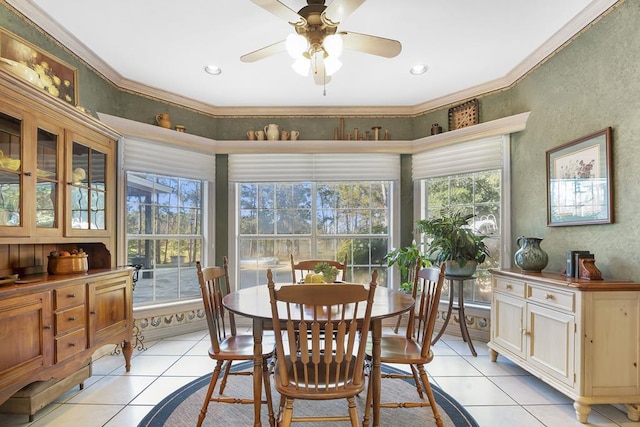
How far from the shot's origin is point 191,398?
7.95 ft

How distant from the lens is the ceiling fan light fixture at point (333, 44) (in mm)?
1924

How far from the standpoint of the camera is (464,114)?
150 inches

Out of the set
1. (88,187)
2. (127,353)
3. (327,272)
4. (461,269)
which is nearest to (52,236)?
(88,187)

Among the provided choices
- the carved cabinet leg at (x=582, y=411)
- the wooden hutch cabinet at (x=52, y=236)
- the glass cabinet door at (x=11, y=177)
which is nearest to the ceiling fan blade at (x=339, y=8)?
the wooden hutch cabinet at (x=52, y=236)

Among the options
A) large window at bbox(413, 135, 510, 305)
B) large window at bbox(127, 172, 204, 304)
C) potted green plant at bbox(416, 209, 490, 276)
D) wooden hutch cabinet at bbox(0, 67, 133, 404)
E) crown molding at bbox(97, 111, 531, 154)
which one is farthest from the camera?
large window at bbox(127, 172, 204, 304)

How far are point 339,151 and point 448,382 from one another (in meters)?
2.67

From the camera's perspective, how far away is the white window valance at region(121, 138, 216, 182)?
3.53 m

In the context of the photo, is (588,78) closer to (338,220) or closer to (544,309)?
(544,309)

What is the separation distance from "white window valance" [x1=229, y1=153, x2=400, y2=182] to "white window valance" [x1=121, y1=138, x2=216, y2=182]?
31 centimetres

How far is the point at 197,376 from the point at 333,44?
267 cm

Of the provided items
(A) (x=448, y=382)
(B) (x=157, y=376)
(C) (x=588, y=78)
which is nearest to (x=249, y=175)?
(B) (x=157, y=376)

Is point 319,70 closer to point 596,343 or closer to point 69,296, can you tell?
point 69,296

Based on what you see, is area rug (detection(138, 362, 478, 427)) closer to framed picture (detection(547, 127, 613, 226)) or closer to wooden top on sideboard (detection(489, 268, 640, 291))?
wooden top on sideboard (detection(489, 268, 640, 291))

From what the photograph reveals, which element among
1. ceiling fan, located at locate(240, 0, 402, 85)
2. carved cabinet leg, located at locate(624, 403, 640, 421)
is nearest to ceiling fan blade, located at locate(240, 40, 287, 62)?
ceiling fan, located at locate(240, 0, 402, 85)
